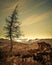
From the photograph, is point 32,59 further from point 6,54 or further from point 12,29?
point 12,29

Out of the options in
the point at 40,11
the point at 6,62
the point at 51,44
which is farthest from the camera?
the point at 51,44

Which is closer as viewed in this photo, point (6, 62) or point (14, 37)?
point (6, 62)

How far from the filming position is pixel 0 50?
35.3ft

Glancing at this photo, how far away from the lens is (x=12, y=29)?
37.6 feet

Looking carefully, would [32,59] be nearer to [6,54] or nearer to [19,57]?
[19,57]

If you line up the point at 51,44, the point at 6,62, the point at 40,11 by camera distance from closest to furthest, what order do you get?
the point at 6,62, the point at 40,11, the point at 51,44

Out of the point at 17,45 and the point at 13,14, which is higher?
the point at 13,14

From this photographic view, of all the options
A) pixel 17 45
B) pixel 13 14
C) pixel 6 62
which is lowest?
pixel 6 62

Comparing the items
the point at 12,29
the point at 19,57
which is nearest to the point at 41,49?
the point at 19,57

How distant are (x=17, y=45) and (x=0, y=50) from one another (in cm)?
138

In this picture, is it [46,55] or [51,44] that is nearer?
[46,55]

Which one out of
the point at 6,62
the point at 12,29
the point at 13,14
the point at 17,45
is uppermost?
the point at 13,14

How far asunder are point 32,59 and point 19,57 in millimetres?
792

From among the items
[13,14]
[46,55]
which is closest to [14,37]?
[13,14]
